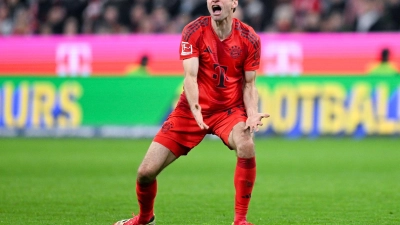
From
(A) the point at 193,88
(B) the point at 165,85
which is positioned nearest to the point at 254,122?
(A) the point at 193,88

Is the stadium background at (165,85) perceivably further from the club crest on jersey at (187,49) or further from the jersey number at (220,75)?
the club crest on jersey at (187,49)

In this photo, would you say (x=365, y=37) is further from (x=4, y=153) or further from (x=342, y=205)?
(x=342, y=205)

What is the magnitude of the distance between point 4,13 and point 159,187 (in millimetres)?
10917

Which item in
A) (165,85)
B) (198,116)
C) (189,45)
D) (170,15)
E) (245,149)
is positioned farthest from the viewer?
(170,15)

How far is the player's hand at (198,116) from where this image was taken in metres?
6.91

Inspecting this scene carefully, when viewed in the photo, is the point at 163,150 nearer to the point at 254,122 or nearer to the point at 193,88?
the point at 193,88

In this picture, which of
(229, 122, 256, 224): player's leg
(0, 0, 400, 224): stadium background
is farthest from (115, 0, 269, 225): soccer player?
(0, 0, 400, 224): stadium background

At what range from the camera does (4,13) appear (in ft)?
65.7

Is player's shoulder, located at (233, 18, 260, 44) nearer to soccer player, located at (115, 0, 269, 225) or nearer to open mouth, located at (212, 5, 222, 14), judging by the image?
soccer player, located at (115, 0, 269, 225)

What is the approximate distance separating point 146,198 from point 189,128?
74 centimetres

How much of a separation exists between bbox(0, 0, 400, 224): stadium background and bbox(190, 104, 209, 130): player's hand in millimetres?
5043

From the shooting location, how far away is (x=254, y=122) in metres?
6.84

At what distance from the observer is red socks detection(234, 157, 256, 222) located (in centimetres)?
684

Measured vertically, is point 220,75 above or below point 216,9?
below
